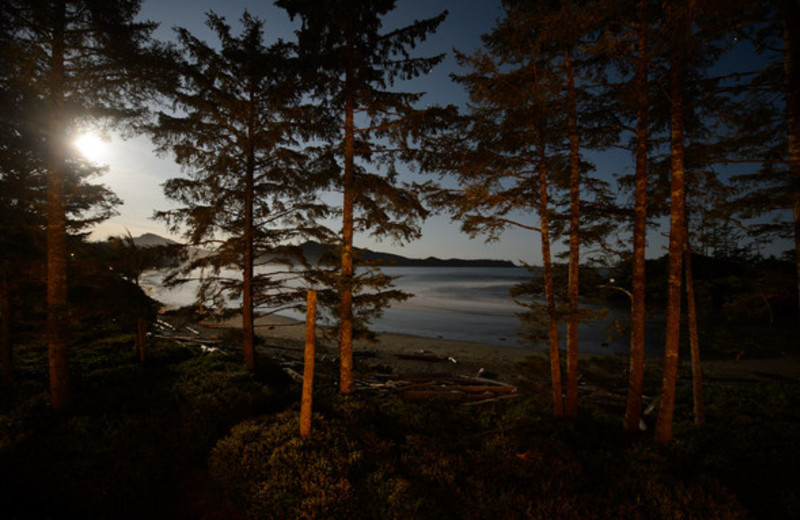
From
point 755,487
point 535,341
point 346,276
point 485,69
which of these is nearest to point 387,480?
point 346,276

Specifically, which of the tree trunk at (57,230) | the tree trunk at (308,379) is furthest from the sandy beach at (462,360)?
the tree trunk at (57,230)

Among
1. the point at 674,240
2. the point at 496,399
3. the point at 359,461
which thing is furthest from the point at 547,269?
the point at 359,461

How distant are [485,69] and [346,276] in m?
7.02

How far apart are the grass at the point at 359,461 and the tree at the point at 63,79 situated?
8.23ft

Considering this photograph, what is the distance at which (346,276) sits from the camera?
8.38 meters

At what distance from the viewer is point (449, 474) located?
20.1 feet

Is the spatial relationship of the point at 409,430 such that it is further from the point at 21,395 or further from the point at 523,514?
the point at 21,395

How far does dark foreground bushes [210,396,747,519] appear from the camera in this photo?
5.29 metres

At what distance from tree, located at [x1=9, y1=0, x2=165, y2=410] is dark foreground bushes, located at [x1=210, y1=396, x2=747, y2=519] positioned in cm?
668

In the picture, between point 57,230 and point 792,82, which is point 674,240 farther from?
point 57,230

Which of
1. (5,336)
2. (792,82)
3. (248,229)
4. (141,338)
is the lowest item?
(141,338)

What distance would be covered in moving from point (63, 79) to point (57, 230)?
408cm

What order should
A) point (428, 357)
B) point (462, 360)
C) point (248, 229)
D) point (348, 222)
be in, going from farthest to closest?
point (428, 357)
point (462, 360)
point (248, 229)
point (348, 222)

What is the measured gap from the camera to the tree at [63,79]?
7023 mm
